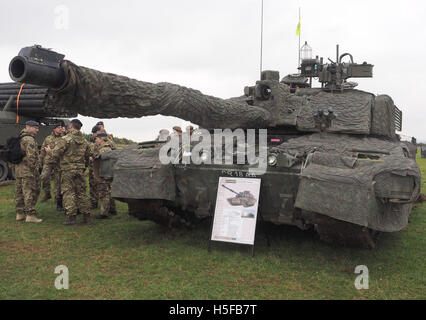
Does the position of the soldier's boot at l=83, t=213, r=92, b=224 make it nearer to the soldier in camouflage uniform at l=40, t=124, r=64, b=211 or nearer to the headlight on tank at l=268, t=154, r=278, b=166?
the soldier in camouflage uniform at l=40, t=124, r=64, b=211

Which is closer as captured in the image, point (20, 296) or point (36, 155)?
point (20, 296)

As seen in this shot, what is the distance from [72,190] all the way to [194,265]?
317cm

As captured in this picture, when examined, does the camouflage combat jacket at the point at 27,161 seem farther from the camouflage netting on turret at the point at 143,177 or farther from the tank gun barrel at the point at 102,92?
the tank gun barrel at the point at 102,92

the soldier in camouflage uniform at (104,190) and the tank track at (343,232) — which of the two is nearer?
the tank track at (343,232)

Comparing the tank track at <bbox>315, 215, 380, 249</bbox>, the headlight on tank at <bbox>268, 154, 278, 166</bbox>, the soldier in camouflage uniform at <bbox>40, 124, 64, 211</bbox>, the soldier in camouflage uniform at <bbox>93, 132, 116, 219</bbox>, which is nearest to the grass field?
the tank track at <bbox>315, 215, 380, 249</bbox>

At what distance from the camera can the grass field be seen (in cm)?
432

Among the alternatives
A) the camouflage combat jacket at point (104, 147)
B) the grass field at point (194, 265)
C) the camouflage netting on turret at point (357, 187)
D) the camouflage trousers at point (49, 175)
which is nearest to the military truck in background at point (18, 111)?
the camouflage trousers at point (49, 175)

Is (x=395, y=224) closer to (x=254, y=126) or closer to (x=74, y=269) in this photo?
(x=254, y=126)

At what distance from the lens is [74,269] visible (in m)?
5.01

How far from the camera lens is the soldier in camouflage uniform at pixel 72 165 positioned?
23.7 ft

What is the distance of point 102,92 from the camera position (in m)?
3.53

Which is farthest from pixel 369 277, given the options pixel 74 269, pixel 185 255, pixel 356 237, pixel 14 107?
pixel 14 107

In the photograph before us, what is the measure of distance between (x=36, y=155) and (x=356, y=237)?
5.85m

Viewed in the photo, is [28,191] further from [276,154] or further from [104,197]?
[276,154]
